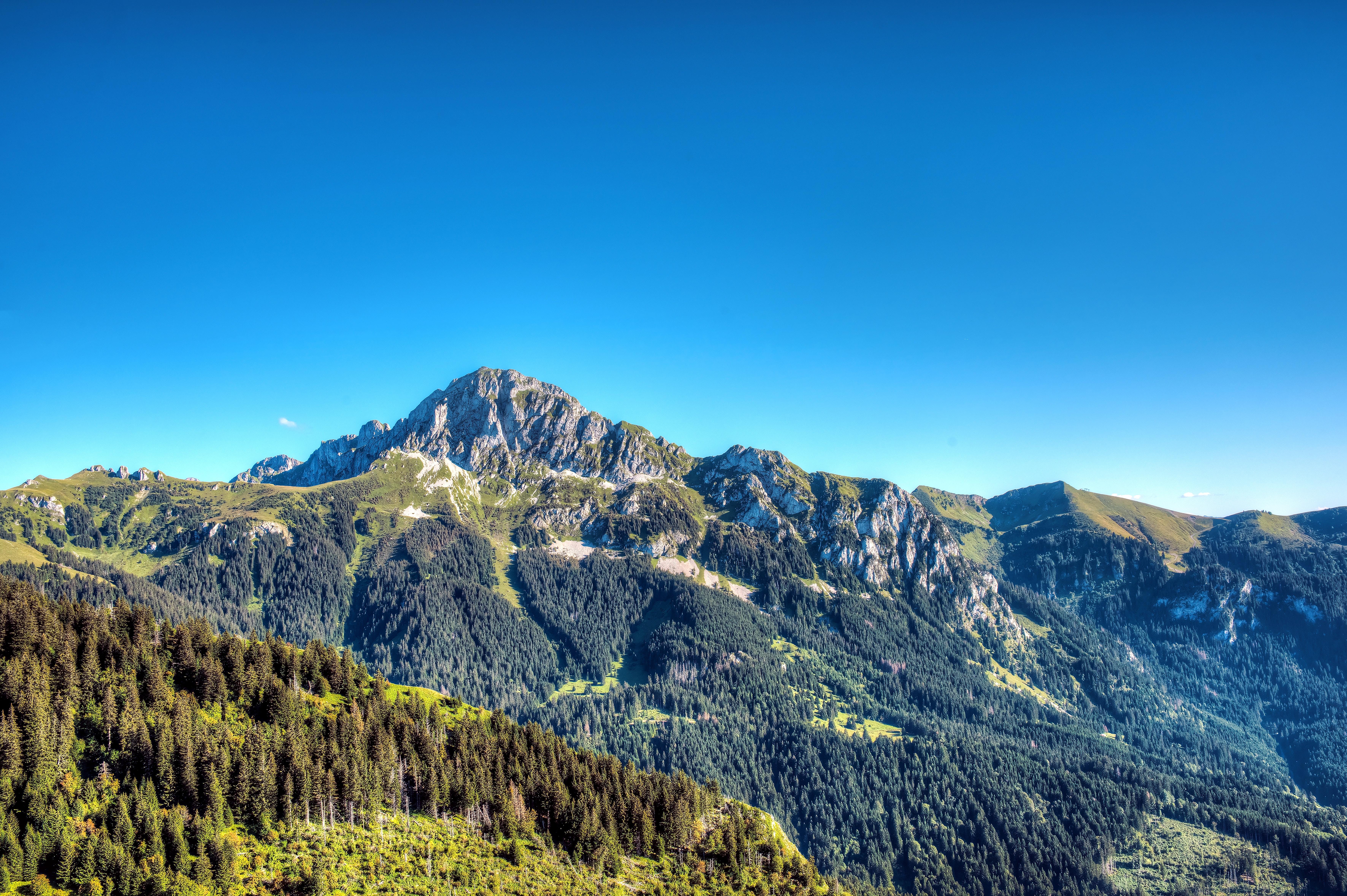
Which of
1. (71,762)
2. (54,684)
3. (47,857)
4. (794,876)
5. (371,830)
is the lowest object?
(794,876)

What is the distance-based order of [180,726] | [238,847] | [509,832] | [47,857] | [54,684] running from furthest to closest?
1. [509,832]
2. [54,684]
3. [180,726]
4. [238,847]
5. [47,857]

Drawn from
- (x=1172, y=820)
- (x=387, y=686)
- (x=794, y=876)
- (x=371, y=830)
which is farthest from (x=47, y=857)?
(x=1172, y=820)

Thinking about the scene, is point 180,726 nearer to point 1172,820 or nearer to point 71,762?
point 71,762

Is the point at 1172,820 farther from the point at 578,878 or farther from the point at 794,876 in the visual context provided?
the point at 578,878

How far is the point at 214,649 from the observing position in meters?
92.6

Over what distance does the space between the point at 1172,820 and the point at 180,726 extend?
10686 inches

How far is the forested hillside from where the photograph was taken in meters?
55.7

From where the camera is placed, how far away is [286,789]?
67.8 meters

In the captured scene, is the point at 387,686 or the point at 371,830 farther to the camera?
the point at 387,686

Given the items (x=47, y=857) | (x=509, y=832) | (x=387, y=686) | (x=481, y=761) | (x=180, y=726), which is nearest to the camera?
(x=47, y=857)

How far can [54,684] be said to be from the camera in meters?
74.4

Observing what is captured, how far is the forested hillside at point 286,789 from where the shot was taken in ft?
183

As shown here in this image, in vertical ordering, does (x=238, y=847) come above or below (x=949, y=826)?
above

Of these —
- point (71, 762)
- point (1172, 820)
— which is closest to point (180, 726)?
point (71, 762)
